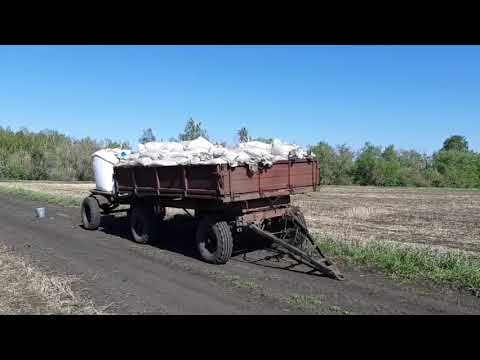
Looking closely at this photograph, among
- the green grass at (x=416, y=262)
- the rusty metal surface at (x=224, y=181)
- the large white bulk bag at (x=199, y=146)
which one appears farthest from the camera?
the large white bulk bag at (x=199, y=146)

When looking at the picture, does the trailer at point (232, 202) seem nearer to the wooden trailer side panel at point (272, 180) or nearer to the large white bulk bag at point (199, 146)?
the wooden trailer side panel at point (272, 180)

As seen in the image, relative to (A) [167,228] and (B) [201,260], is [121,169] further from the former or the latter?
(B) [201,260]

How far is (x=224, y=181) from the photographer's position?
805 cm

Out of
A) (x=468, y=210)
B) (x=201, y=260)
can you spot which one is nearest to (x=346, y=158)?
(x=468, y=210)

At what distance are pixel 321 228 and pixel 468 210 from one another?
9161 mm

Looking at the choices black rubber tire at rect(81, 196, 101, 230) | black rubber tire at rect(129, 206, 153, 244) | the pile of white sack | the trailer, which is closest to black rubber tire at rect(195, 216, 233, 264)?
the trailer

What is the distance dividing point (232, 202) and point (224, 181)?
0.63 metres

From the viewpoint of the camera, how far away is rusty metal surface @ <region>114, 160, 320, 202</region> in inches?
321

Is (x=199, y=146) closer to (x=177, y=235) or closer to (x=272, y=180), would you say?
(x=272, y=180)

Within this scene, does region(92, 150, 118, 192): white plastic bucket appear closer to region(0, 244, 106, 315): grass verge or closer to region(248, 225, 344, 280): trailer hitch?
region(0, 244, 106, 315): grass verge

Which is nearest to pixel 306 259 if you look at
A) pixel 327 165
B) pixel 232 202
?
pixel 232 202

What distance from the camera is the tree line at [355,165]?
43.5 meters

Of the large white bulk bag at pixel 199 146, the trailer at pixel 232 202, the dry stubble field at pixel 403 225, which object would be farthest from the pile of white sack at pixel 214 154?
the dry stubble field at pixel 403 225

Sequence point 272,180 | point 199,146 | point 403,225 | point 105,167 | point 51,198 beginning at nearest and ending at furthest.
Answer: point 272,180, point 199,146, point 105,167, point 403,225, point 51,198
